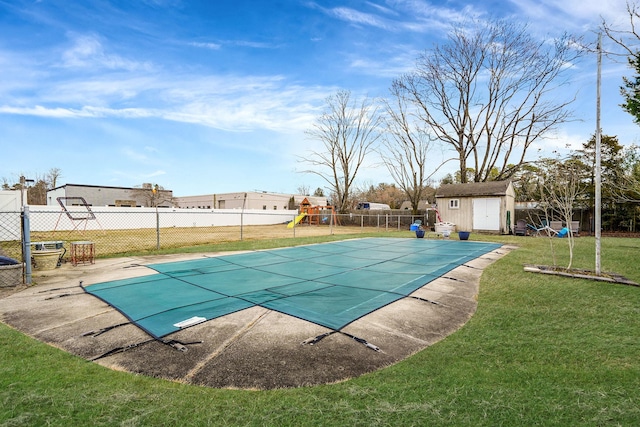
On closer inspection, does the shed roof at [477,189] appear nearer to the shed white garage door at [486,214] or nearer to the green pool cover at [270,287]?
the shed white garage door at [486,214]

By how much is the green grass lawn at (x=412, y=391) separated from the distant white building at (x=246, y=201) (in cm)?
3636

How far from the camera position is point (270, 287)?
5301mm

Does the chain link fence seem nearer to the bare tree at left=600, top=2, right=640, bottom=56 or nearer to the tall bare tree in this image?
the tall bare tree

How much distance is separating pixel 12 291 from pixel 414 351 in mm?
6717

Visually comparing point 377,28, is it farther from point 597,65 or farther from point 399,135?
point 399,135

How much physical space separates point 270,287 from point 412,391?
11.4 ft

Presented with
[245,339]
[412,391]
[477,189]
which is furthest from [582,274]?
[477,189]

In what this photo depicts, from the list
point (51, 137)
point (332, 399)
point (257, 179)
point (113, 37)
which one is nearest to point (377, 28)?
point (113, 37)

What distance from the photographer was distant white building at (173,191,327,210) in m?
39.6

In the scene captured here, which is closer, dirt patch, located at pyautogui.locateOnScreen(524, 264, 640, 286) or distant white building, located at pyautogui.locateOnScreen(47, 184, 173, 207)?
dirt patch, located at pyautogui.locateOnScreen(524, 264, 640, 286)

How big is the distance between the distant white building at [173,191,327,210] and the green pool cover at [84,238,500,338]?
31697mm

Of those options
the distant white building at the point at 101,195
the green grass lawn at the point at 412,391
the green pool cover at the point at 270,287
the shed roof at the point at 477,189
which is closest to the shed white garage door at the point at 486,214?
the shed roof at the point at 477,189

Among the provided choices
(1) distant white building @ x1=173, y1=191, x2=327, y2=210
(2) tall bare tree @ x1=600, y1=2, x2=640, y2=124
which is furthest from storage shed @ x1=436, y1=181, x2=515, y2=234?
(1) distant white building @ x1=173, y1=191, x2=327, y2=210

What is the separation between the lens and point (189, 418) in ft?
6.27
